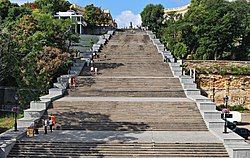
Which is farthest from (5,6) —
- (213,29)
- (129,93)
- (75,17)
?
(129,93)

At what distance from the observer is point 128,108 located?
95.4 ft

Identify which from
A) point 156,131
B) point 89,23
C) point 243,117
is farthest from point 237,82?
point 89,23

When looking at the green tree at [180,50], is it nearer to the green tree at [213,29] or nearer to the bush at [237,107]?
the green tree at [213,29]

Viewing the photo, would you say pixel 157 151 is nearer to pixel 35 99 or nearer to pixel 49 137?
pixel 49 137

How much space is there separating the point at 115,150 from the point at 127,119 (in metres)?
5.35

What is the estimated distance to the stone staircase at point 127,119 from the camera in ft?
73.0

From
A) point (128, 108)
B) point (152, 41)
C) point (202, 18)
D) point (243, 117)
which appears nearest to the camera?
point (128, 108)

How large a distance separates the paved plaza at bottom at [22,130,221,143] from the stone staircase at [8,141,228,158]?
559 mm

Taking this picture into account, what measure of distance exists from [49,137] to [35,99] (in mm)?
6311

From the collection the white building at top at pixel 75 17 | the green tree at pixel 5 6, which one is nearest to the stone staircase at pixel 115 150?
the green tree at pixel 5 6

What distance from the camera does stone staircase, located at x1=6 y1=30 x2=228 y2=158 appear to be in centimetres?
2227

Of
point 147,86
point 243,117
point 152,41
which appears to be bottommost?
point 243,117

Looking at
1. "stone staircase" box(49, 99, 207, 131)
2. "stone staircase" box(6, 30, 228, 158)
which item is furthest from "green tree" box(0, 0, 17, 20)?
"stone staircase" box(49, 99, 207, 131)

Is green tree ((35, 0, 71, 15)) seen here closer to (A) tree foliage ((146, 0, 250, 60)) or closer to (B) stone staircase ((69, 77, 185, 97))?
(A) tree foliage ((146, 0, 250, 60))
